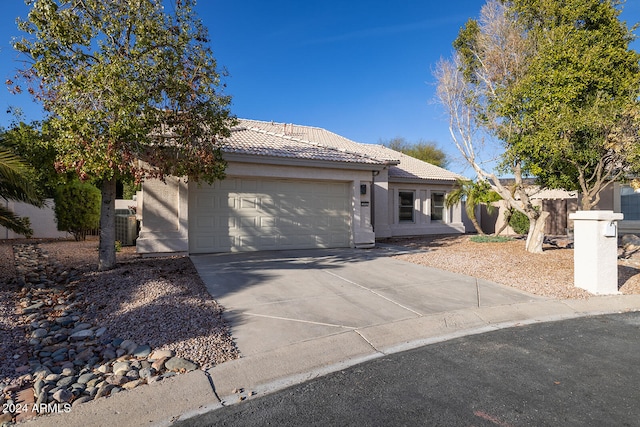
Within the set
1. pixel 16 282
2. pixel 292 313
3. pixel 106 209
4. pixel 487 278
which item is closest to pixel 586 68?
pixel 487 278

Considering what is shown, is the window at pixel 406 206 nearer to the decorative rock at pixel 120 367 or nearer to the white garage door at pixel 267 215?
the white garage door at pixel 267 215

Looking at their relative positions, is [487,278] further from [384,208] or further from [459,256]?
[384,208]

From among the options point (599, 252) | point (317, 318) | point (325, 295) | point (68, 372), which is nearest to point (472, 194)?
point (599, 252)

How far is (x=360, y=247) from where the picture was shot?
522 inches

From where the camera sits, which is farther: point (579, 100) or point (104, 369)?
point (579, 100)

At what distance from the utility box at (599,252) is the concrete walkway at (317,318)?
39cm

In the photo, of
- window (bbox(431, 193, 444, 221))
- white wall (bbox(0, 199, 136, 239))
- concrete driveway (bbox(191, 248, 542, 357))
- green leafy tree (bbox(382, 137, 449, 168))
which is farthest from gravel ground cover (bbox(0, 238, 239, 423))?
green leafy tree (bbox(382, 137, 449, 168))

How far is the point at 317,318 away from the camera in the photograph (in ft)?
17.5

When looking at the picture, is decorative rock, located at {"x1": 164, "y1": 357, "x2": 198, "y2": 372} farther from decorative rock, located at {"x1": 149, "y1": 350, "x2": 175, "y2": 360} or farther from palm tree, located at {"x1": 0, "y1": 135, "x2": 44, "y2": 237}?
palm tree, located at {"x1": 0, "y1": 135, "x2": 44, "y2": 237}

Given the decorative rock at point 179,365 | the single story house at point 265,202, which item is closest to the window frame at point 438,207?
the single story house at point 265,202

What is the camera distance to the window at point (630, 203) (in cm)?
1991

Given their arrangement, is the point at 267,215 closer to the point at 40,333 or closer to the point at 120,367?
the point at 40,333

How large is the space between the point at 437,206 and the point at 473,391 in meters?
16.7

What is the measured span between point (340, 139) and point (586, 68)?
36.6ft
